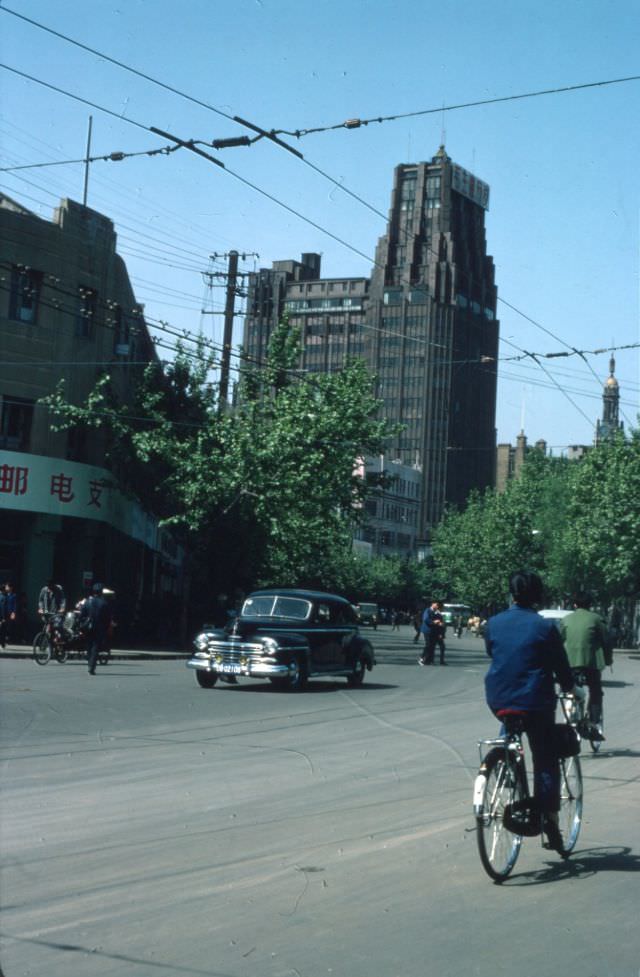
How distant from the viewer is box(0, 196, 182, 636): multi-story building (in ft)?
116

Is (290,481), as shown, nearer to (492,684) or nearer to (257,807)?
(257,807)

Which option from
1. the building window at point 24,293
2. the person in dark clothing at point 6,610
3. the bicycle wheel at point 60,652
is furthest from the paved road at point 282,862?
the building window at point 24,293

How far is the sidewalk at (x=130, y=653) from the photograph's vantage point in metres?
30.8

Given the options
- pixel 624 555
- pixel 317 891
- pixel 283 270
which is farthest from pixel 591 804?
pixel 283 270

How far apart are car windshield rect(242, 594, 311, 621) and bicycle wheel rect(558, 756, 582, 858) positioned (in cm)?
1657

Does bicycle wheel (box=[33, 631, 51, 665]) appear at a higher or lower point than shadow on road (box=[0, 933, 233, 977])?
higher

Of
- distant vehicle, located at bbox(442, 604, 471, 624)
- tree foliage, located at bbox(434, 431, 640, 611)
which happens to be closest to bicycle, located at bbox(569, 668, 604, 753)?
tree foliage, located at bbox(434, 431, 640, 611)

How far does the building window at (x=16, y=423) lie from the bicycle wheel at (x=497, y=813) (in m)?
29.8

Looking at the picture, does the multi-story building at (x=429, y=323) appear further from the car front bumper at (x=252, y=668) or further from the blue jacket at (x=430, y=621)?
the car front bumper at (x=252, y=668)

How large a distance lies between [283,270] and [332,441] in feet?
494

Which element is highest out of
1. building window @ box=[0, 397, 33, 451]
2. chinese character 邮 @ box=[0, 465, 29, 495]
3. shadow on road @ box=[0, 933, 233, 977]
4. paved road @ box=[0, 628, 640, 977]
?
building window @ box=[0, 397, 33, 451]

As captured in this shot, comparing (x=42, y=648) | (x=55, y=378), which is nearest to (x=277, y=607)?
(x=42, y=648)

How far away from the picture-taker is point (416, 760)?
526 inches

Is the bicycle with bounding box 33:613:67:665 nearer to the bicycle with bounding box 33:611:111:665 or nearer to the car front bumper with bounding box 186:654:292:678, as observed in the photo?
the bicycle with bounding box 33:611:111:665
